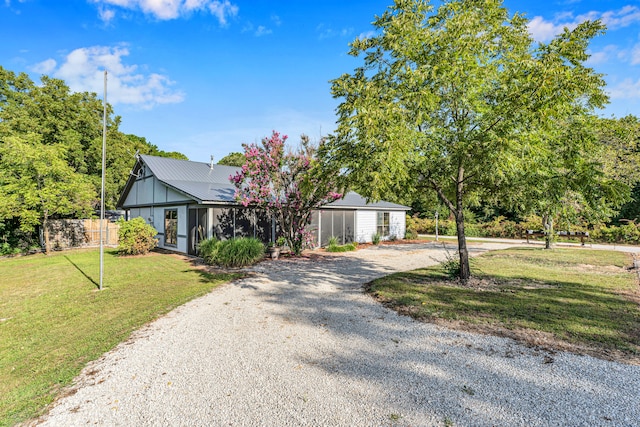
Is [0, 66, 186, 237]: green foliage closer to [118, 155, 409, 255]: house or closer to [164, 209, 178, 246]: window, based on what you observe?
[118, 155, 409, 255]: house

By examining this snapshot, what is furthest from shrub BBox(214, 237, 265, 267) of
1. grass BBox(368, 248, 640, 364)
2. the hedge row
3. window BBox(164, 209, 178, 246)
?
the hedge row

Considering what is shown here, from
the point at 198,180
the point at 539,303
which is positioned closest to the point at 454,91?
the point at 539,303

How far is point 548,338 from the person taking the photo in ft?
14.4

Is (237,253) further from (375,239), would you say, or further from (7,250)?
(7,250)

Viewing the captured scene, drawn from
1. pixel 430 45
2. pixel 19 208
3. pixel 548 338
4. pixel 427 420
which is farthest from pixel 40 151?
pixel 548 338

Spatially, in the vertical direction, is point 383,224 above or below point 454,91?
below

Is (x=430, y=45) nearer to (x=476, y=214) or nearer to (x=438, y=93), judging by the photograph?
(x=438, y=93)

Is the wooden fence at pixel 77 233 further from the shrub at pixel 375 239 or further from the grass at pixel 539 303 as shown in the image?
the grass at pixel 539 303

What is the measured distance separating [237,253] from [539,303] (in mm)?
8746

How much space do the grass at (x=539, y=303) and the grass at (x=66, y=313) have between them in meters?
5.01

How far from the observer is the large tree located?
5.22 m

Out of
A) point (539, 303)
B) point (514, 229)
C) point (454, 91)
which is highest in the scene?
point (454, 91)

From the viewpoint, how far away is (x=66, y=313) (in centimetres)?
598

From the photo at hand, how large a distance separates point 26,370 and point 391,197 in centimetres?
757
